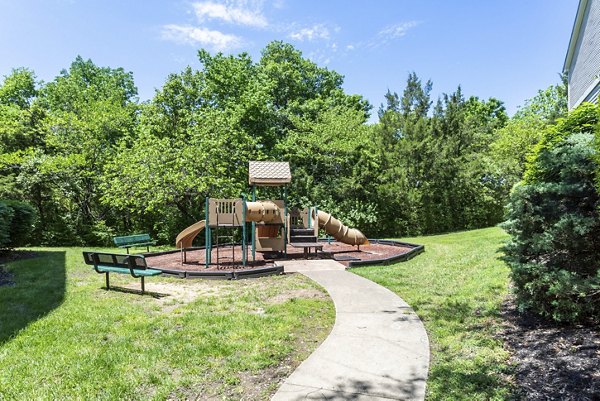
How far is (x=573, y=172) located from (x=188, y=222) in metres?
17.5

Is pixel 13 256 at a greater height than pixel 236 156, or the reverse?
pixel 236 156

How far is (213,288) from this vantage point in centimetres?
803

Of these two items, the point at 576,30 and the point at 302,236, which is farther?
the point at 576,30

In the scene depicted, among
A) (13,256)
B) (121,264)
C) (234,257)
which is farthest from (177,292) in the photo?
(13,256)

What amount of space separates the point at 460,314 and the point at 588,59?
13.8 metres

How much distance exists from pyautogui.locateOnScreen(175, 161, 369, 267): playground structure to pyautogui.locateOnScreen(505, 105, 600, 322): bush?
7.21 meters

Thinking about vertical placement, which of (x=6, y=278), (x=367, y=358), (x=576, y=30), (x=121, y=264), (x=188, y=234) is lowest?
(x=367, y=358)

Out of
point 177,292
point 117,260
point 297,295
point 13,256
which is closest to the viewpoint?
point 297,295

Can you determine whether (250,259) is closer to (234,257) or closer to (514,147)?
(234,257)

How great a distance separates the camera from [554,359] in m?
3.71

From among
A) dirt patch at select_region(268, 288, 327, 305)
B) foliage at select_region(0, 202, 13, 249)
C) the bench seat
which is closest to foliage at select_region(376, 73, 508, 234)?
dirt patch at select_region(268, 288, 327, 305)

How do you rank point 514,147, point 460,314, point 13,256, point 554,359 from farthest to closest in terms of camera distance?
point 514,147 → point 13,256 → point 460,314 → point 554,359

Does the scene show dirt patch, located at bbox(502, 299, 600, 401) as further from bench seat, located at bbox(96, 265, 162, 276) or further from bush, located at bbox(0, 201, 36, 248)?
bush, located at bbox(0, 201, 36, 248)

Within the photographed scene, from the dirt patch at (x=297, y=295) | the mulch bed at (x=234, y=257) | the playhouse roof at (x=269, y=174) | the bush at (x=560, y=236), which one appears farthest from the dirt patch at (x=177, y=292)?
the bush at (x=560, y=236)
